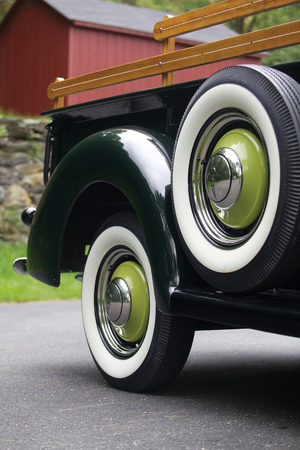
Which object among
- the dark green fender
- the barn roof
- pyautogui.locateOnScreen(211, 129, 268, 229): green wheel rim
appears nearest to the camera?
pyautogui.locateOnScreen(211, 129, 268, 229): green wheel rim

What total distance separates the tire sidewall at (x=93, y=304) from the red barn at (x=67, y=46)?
10.6 meters

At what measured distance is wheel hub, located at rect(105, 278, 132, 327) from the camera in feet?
9.14

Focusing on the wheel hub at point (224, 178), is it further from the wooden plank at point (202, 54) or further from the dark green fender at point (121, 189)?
the wooden plank at point (202, 54)

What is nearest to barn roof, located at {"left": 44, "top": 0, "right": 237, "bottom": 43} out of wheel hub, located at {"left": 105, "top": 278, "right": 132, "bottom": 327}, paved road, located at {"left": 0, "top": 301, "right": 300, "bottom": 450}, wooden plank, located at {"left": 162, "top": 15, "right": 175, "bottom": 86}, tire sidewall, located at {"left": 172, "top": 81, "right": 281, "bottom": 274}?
paved road, located at {"left": 0, "top": 301, "right": 300, "bottom": 450}

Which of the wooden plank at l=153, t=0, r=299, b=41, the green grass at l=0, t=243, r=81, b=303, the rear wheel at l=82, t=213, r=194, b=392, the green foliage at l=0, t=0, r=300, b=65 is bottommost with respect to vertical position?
the green grass at l=0, t=243, r=81, b=303

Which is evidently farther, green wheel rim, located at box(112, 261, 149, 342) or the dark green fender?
green wheel rim, located at box(112, 261, 149, 342)

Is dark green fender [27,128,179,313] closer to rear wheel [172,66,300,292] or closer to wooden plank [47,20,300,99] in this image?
rear wheel [172,66,300,292]

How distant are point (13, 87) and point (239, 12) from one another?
14545 millimetres

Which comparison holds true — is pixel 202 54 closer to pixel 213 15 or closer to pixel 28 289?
pixel 213 15

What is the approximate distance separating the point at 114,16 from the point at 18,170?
717cm

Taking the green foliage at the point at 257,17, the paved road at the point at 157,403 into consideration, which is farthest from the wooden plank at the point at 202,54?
the green foliage at the point at 257,17

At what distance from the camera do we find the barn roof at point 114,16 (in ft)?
47.6

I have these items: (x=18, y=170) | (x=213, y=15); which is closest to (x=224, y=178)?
(x=213, y=15)

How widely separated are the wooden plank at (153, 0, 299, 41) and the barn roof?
1196cm
